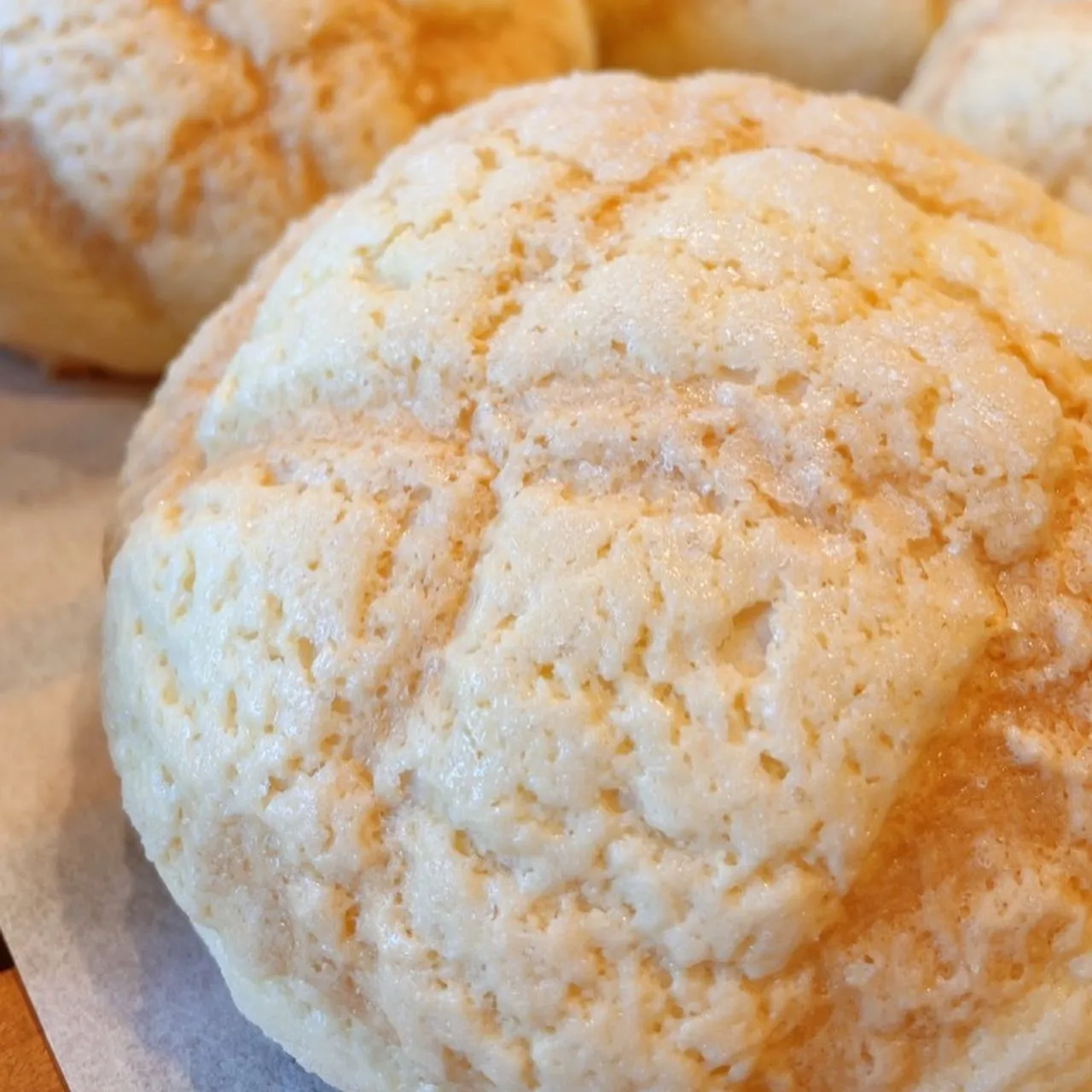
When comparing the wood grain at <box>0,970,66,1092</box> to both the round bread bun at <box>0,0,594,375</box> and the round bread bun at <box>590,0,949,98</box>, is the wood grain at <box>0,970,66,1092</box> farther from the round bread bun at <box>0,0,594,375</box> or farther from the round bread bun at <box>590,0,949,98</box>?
the round bread bun at <box>590,0,949,98</box>

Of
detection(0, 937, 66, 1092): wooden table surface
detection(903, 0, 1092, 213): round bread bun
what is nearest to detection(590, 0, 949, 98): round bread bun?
detection(903, 0, 1092, 213): round bread bun

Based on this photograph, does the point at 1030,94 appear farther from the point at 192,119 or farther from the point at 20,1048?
the point at 20,1048

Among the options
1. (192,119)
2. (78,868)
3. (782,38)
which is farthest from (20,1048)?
(782,38)

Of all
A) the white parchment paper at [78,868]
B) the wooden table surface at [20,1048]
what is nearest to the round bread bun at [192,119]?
the white parchment paper at [78,868]

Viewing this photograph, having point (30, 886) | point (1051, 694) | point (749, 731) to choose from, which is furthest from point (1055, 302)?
point (30, 886)

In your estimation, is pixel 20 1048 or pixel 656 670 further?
pixel 20 1048

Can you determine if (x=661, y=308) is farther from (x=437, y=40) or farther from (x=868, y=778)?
(x=437, y=40)
